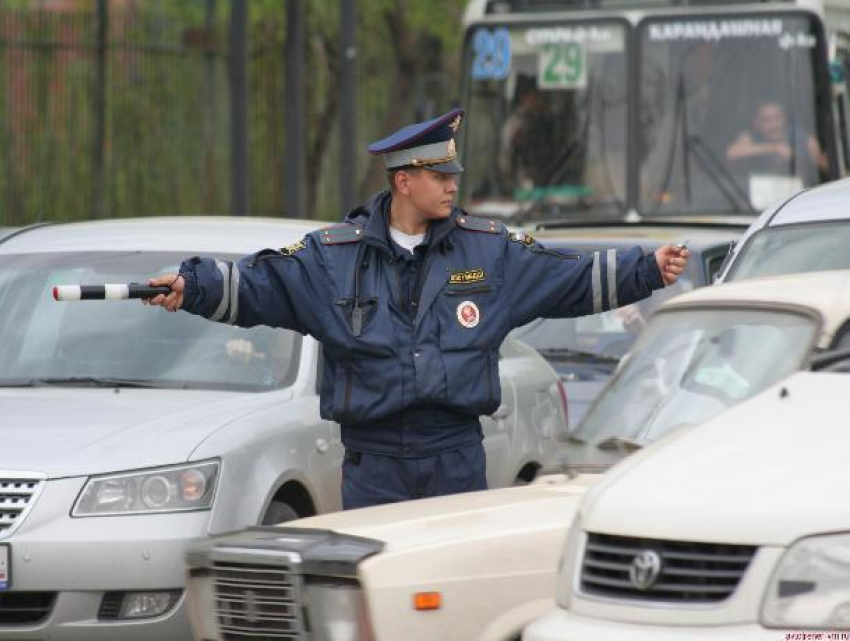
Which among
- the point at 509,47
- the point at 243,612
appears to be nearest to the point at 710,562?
the point at 243,612

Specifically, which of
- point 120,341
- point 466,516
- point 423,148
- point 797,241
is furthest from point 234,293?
point 797,241

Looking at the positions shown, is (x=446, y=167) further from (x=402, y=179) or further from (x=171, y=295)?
(x=171, y=295)

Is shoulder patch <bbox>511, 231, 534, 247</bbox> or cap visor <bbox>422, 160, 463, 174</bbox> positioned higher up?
cap visor <bbox>422, 160, 463, 174</bbox>

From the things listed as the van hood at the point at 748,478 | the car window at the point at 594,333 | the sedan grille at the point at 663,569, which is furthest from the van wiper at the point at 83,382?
the sedan grille at the point at 663,569

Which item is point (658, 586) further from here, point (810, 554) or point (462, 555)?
point (462, 555)

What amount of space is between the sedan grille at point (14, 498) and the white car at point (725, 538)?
2.63 metres

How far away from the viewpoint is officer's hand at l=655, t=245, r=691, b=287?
6.16m

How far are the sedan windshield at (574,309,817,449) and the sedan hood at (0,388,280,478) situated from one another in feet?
5.54

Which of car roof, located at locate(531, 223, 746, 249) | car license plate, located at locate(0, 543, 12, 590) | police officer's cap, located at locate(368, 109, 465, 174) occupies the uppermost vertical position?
police officer's cap, located at locate(368, 109, 465, 174)

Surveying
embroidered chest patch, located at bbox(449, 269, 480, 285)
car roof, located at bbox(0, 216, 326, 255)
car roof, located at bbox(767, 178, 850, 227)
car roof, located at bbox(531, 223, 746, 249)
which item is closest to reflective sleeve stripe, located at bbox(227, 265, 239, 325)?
embroidered chest patch, located at bbox(449, 269, 480, 285)

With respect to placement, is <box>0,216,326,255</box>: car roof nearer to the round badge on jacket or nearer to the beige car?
the round badge on jacket

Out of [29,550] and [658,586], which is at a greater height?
[658,586]

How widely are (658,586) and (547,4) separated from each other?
40.2 ft

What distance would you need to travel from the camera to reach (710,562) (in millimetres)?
4191
